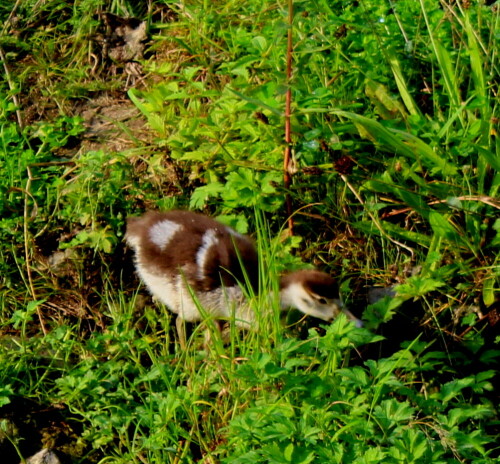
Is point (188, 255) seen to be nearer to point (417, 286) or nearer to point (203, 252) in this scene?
point (203, 252)

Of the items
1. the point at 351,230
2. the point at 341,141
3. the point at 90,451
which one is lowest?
the point at 90,451

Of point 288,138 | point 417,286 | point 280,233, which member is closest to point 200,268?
point 280,233

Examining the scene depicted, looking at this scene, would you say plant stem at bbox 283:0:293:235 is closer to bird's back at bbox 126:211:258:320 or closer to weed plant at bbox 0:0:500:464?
weed plant at bbox 0:0:500:464

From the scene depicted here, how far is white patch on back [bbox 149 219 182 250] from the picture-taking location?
4332mm

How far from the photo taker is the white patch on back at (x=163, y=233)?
171 inches

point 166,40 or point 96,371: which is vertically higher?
point 166,40

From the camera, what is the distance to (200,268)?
4.26m

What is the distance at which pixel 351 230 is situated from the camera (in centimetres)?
450

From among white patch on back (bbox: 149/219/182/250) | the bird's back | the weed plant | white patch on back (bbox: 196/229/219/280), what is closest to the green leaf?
the weed plant

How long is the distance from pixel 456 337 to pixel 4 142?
2794 millimetres

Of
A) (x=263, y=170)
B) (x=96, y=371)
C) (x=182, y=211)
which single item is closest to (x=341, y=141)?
(x=263, y=170)

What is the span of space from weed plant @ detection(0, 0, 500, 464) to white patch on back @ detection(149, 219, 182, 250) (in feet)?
0.76

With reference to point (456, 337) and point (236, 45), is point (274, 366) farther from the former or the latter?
point (236, 45)

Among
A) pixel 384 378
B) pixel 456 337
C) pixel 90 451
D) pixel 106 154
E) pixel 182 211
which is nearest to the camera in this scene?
pixel 384 378
